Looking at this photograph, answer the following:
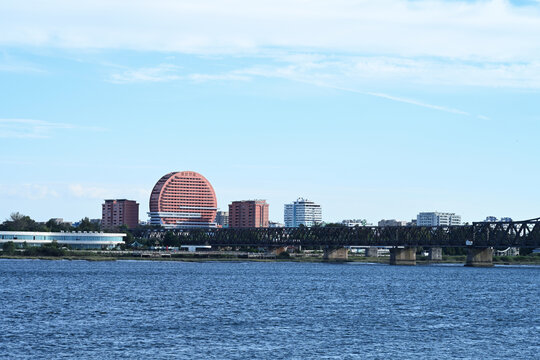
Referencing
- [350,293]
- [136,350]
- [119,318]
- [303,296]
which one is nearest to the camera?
[136,350]

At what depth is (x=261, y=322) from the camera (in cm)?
7638

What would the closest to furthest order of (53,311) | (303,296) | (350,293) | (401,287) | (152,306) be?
(53,311) < (152,306) < (303,296) < (350,293) < (401,287)

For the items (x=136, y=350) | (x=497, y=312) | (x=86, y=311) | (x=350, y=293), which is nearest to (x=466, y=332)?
(x=497, y=312)

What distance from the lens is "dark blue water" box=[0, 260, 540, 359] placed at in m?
59.6

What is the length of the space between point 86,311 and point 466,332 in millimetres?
35949

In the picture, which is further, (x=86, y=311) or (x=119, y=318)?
(x=86, y=311)

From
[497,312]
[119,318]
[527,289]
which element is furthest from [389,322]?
[527,289]

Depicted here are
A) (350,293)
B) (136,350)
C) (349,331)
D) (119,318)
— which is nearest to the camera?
(136,350)

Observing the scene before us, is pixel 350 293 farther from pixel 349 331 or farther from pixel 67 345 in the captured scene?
pixel 67 345

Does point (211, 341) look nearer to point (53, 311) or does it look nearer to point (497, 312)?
point (53, 311)

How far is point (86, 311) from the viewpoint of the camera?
3275 inches

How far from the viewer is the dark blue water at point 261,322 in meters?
59.6

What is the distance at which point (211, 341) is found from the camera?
63594 millimetres

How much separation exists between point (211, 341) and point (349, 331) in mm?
13094
